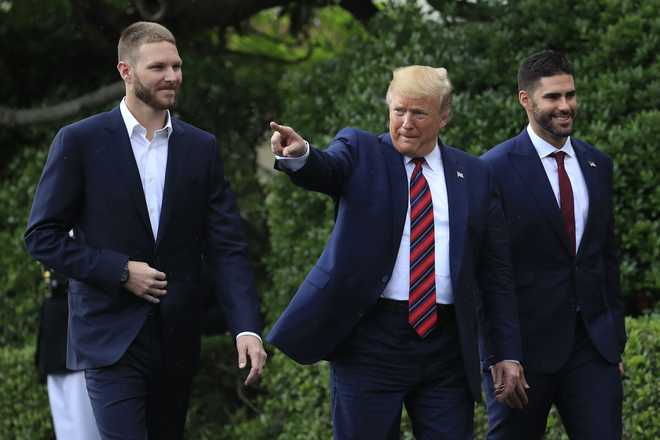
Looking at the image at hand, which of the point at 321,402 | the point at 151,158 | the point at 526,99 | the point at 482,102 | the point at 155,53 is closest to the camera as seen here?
the point at 155,53

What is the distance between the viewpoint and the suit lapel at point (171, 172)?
531 centimetres

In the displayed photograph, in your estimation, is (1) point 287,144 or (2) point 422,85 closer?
(1) point 287,144

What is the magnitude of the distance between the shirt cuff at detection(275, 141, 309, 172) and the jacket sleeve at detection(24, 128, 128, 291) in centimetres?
82

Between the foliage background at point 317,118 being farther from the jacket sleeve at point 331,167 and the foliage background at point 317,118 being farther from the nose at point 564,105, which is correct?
the jacket sleeve at point 331,167

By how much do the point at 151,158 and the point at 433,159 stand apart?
1.11m

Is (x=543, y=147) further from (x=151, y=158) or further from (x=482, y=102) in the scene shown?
(x=482, y=102)

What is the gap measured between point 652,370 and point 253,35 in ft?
18.1

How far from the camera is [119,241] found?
207 inches

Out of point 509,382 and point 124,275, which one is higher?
point 124,275

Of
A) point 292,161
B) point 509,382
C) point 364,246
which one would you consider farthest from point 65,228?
point 509,382

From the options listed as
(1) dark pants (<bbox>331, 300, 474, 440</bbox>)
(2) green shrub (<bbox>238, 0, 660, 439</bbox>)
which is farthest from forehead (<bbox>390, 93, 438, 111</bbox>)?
(2) green shrub (<bbox>238, 0, 660, 439</bbox>)

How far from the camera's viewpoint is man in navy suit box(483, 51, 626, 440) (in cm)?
→ 559

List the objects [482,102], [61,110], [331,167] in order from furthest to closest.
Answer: [61,110] < [482,102] < [331,167]

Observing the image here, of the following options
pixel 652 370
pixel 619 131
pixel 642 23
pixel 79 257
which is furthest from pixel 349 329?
pixel 642 23
